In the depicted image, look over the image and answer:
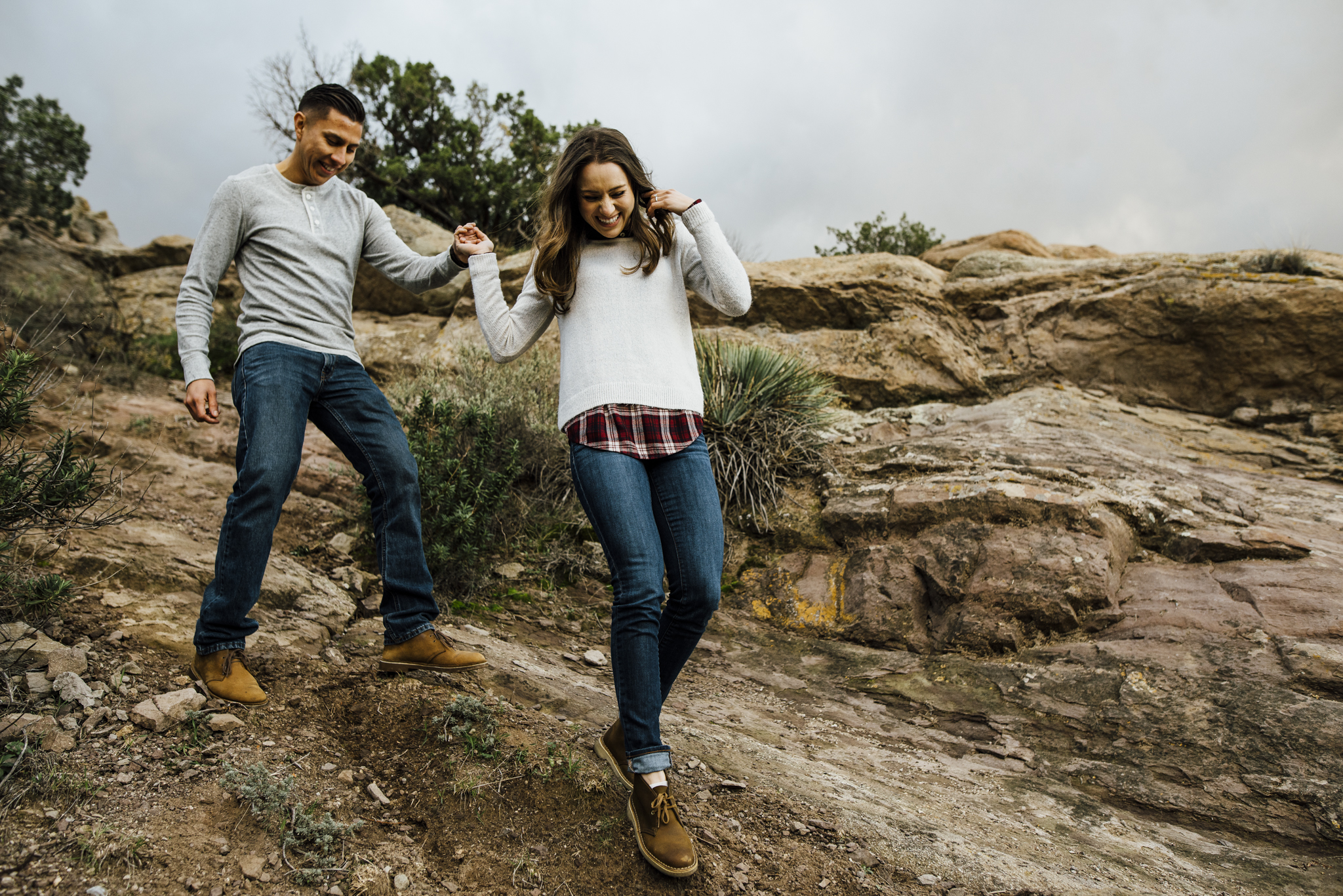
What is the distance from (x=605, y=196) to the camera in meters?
2.29

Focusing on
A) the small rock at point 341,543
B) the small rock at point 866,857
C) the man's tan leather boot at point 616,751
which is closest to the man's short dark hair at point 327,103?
the man's tan leather boot at point 616,751

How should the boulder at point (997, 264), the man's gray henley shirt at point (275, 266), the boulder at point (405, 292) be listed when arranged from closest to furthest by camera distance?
the man's gray henley shirt at point (275, 266)
the boulder at point (997, 264)
the boulder at point (405, 292)

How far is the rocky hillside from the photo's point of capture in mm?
2102

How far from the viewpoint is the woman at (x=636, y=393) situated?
2031mm

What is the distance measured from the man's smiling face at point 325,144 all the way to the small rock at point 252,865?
211 cm

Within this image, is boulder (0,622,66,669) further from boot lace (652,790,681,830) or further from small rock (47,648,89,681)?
boot lace (652,790,681,830)

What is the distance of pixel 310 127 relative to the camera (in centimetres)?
261

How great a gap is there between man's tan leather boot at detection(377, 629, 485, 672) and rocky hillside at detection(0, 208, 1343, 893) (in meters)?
0.08

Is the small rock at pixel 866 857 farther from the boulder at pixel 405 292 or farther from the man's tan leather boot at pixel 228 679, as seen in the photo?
the boulder at pixel 405 292

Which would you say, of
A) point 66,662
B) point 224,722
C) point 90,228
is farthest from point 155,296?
point 224,722

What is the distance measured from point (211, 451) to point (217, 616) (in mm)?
3745

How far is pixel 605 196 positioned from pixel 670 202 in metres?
0.20

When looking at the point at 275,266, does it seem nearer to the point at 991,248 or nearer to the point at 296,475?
the point at 296,475

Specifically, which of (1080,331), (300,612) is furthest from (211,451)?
(1080,331)
